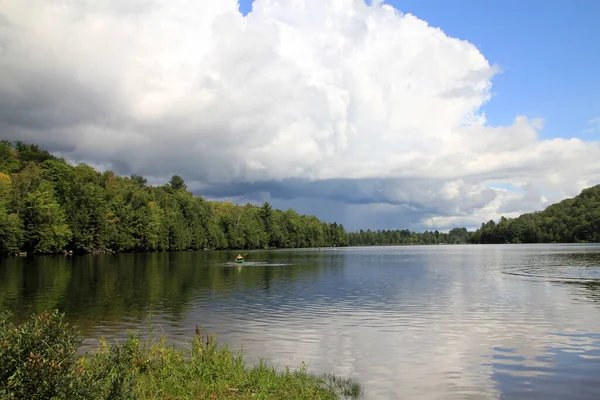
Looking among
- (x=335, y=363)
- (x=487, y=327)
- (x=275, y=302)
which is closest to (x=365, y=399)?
(x=335, y=363)

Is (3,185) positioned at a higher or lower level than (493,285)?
higher

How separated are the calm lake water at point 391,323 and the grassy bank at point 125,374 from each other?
2.85 meters

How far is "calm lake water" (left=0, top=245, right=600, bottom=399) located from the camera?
17.3 metres

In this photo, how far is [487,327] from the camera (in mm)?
27000

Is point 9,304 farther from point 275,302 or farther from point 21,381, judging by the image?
point 21,381

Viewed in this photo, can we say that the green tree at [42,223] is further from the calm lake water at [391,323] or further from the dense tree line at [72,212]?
the calm lake water at [391,323]

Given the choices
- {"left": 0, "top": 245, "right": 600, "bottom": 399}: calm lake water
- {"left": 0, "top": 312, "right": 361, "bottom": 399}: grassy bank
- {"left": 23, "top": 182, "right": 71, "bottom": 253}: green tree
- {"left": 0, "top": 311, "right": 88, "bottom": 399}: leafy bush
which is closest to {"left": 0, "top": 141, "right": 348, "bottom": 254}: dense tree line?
{"left": 23, "top": 182, "right": 71, "bottom": 253}: green tree

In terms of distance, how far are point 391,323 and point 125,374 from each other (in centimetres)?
1976

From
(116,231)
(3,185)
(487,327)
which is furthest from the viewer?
(116,231)

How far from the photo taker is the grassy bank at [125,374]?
8.08 m

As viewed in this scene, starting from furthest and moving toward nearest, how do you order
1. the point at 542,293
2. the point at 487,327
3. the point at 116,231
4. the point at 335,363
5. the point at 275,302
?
the point at 116,231 < the point at 542,293 < the point at 275,302 < the point at 487,327 < the point at 335,363

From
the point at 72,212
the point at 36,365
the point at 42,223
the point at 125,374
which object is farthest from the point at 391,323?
the point at 72,212

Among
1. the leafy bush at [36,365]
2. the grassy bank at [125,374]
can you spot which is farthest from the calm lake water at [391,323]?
the leafy bush at [36,365]

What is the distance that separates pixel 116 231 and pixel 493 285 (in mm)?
128321
